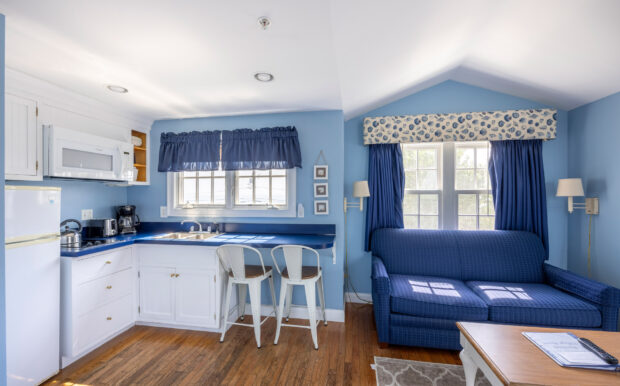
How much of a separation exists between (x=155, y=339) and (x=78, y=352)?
0.56m

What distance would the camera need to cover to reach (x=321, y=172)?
2963 mm

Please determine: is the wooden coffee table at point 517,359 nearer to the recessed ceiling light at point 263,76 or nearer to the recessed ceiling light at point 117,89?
the recessed ceiling light at point 263,76

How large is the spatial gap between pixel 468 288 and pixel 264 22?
113 inches

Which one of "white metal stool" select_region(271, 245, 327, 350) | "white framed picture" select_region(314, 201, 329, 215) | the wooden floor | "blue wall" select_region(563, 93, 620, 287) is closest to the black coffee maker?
the wooden floor

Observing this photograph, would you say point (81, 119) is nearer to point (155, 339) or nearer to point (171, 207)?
point (171, 207)

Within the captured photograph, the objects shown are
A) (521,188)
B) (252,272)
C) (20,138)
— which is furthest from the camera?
(521,188)

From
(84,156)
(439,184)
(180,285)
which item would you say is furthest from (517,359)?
(84,156)

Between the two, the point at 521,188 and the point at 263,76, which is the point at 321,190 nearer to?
the point at 263,76

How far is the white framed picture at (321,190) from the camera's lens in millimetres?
2951

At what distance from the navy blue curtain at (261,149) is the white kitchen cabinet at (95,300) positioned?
1421mm

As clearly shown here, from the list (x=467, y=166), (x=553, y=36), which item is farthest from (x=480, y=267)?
(x=553, y=36)

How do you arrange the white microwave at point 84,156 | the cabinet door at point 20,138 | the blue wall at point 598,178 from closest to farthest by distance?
the cabinet door at point 20,138
the white microwave at point 84,156
the blue wall at point 598,178

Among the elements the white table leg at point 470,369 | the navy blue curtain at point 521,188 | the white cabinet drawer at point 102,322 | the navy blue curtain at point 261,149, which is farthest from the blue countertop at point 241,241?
the navy blue curtain at point 521,188

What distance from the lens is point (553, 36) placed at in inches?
80.4
